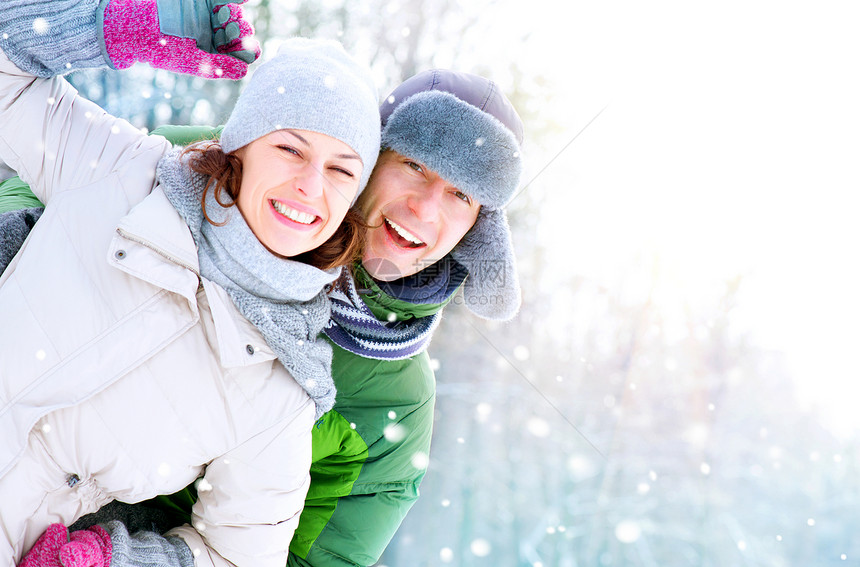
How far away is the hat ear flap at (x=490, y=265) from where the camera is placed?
167 centimetres

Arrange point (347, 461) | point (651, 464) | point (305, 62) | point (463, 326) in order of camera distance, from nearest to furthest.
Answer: point (305, 62), point (347, 461), point (463, 326), point (651, 464)

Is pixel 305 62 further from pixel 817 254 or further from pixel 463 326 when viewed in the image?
pixel 817 254

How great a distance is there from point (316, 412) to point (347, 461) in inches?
18.3

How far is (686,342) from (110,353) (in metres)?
4.52

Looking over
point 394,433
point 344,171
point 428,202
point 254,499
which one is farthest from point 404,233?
point 254,499

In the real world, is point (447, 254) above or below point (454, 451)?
above

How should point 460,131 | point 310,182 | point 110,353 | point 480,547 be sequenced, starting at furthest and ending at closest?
point 480,547
point 460,131
point 310,182
point 110,353

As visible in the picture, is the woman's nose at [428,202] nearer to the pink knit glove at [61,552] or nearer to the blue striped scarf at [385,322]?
the blue striped scarf at [385,322]

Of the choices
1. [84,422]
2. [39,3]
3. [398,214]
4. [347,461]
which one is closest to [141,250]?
[84,422]

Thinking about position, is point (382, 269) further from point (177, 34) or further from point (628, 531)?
point (628, 531)

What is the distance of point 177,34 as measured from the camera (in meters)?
1.07

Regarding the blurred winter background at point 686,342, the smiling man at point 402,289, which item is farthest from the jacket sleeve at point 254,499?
the blurred winter background at point 686,342

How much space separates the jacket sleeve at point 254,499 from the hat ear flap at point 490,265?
0.69 metres

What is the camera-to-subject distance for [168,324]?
1.08m
